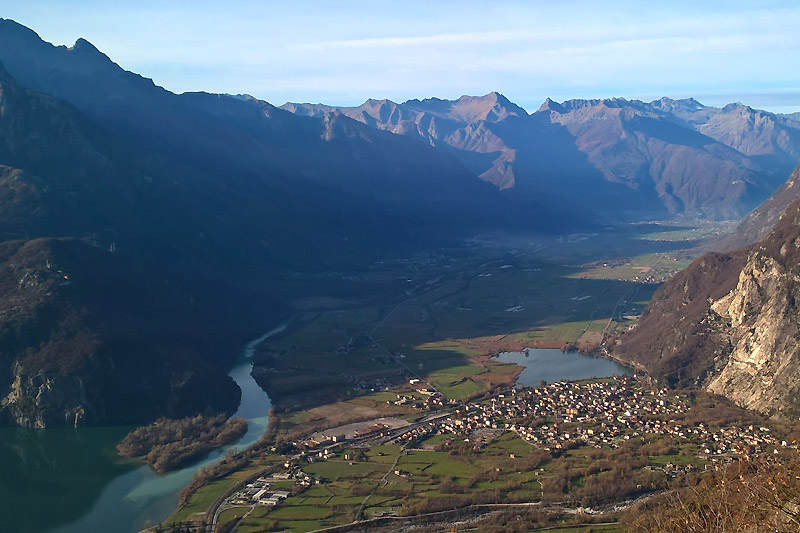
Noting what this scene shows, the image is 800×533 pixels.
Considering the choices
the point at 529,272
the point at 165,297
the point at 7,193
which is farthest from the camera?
the point at 529,272

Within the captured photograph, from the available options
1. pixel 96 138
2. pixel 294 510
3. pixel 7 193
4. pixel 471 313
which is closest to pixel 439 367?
pixel 471 313

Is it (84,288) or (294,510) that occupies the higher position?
(84,288)

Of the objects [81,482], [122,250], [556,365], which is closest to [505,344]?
[556,365]

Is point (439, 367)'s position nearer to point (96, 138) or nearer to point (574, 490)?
point (574, 490)

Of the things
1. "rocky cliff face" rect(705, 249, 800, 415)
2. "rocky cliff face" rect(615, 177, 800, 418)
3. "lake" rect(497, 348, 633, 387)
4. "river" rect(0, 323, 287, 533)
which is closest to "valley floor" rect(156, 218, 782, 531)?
"lake" rect(497, 348, 633, 387)

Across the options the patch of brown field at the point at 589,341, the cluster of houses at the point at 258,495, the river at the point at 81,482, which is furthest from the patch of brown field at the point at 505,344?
the cluster of houses at the point at 258,495

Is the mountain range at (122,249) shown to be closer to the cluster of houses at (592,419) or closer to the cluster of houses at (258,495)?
the cluster of houses at (258,495)

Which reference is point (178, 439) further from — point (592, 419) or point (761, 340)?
point (761, 340)
